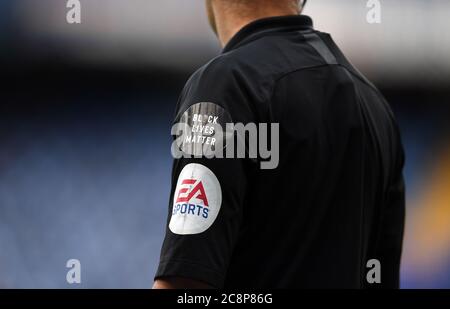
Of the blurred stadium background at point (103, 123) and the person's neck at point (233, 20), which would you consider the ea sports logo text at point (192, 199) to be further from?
the blurred stadium background at point (103, 123)

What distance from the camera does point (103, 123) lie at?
8.93ft

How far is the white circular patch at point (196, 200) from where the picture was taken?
0.85 meters

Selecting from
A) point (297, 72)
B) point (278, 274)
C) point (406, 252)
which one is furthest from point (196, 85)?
point (406, 252)

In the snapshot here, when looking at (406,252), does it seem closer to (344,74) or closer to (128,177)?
(128,177)

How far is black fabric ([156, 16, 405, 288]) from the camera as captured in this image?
2.80 ft

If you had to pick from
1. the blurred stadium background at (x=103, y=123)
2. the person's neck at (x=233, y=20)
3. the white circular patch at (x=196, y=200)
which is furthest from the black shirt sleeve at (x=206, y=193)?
the blurred stadium background at (x=103, y=123)

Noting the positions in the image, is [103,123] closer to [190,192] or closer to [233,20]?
[233,20]

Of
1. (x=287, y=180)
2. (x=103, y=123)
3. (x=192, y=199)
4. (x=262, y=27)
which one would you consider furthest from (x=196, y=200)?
(x=103, y=123)

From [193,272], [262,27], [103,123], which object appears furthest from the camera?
[103,123]

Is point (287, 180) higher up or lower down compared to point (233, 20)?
lower down

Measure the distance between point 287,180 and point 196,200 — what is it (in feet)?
0.36

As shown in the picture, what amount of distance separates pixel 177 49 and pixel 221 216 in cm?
191

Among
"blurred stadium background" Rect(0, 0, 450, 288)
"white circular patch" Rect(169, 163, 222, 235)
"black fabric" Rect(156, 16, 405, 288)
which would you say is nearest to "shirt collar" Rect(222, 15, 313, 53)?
"black fabric" Rect(156, 16, 405, 288)
